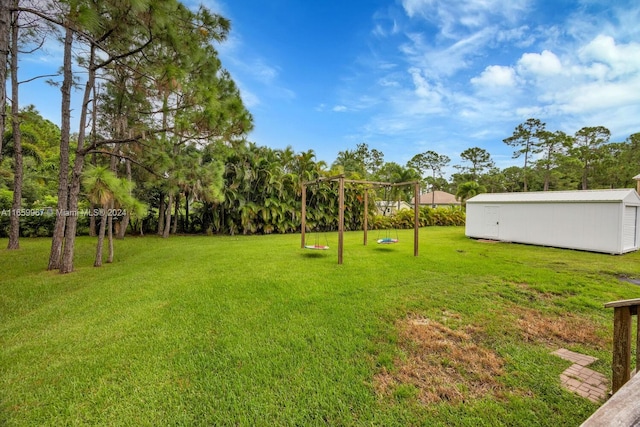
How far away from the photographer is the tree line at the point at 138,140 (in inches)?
170

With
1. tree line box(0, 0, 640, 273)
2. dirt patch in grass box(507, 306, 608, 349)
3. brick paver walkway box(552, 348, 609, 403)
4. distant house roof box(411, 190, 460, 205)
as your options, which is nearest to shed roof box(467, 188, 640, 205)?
tree line box(0, 0, 640, 273)

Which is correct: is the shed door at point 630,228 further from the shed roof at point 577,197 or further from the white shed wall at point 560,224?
the shed roof at point 577,197

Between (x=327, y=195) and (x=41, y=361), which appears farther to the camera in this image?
(x=327, y=195)

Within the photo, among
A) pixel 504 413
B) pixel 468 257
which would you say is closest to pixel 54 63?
pixel 504 413

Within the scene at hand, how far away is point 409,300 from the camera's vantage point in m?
4.23

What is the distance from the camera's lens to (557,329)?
3.34 meters

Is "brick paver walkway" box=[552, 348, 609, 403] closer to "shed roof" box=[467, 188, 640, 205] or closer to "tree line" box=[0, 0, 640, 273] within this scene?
"tree line" box=[0, 0, 640, 273]

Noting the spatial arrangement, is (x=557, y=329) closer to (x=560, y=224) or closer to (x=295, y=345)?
(x=295, y=345)

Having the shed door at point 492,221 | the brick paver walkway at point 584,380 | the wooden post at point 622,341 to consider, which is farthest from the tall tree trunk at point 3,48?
the shed door at point 492,221

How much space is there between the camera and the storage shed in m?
8.57

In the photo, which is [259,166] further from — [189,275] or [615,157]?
[615,157]

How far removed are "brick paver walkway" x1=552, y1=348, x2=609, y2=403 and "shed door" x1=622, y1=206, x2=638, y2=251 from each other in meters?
9.41

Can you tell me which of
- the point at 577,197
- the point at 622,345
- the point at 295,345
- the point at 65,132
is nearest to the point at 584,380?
the point at 622,345

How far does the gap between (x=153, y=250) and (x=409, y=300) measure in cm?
822
